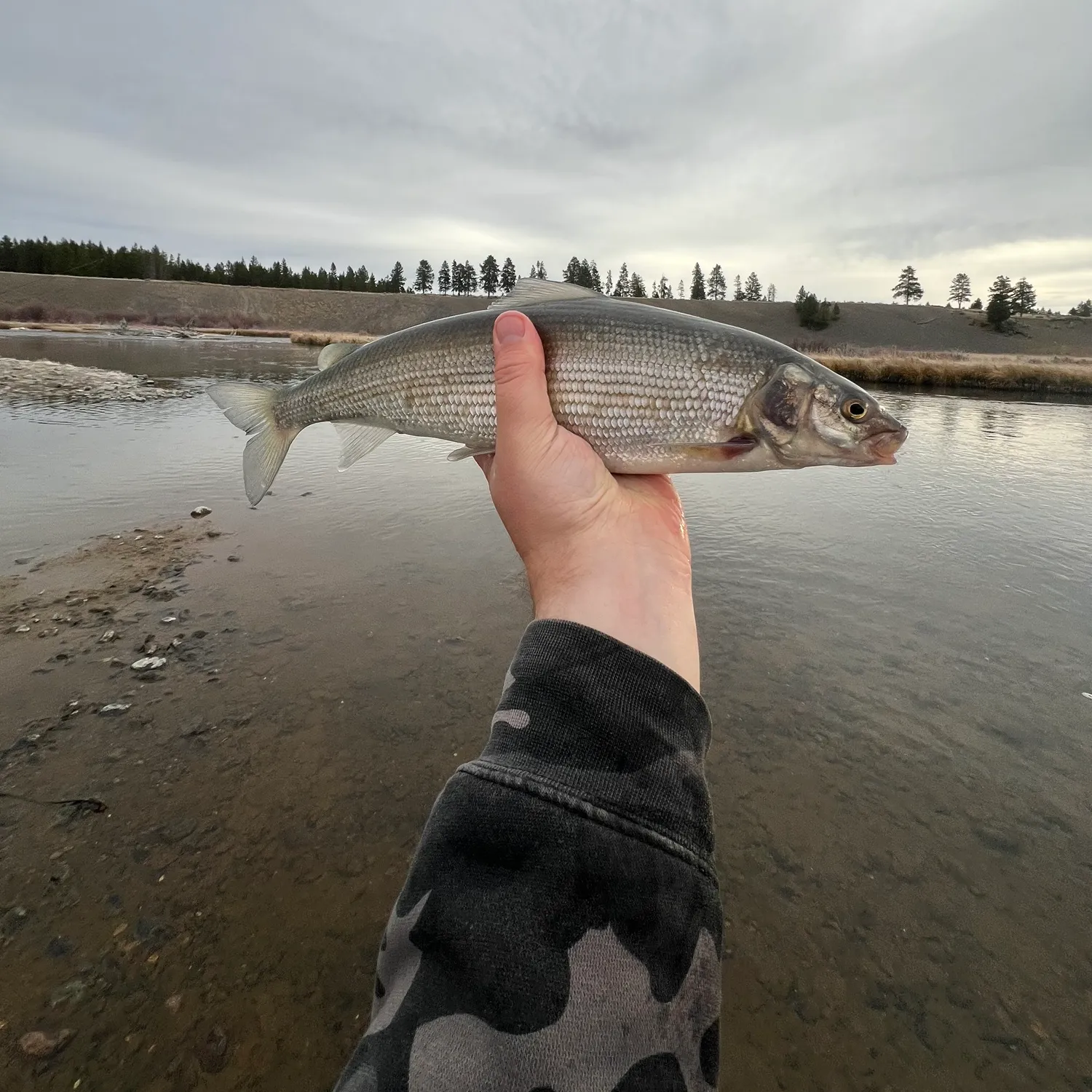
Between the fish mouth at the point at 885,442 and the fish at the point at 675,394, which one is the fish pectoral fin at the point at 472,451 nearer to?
the fish at the point at 675,394

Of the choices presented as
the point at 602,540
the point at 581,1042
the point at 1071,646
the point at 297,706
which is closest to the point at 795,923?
the point at 602,540

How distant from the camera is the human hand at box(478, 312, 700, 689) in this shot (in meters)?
2.01

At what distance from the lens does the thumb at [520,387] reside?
9.30ft

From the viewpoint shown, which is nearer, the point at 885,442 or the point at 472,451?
the point at 885,442

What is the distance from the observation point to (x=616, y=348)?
10.4ft

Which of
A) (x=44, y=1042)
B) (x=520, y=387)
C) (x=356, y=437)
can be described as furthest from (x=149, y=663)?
(x=520, y=387)

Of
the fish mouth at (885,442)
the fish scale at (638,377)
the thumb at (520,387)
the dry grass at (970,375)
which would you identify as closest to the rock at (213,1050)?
the thumb at (520,387)

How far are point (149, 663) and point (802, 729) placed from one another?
208 inches

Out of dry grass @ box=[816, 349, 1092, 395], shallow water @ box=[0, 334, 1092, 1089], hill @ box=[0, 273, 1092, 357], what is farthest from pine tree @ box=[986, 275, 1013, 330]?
shallow water @ box=[0, 334, 1092, 1089]

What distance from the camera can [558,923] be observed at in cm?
115

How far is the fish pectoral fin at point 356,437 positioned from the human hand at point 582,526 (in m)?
1.19

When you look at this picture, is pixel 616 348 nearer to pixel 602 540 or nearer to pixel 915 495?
pixel 602 540

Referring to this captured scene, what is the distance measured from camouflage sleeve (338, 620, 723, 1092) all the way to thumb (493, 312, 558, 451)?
1.60 metres

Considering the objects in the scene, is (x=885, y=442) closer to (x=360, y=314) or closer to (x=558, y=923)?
(x=558, y=923)
